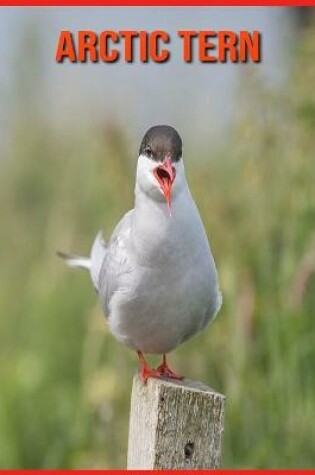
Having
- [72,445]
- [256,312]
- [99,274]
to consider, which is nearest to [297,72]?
[256,312]

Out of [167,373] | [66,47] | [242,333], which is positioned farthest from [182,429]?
[66,47]

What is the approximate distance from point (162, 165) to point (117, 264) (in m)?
0.37

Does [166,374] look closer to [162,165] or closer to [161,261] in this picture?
[161,261]

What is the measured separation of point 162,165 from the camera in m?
3.02

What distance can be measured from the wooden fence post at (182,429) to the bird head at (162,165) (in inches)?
17.8

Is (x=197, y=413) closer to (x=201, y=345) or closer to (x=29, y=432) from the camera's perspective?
(x=201, y=345)

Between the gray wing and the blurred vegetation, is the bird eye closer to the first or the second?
the gray wing

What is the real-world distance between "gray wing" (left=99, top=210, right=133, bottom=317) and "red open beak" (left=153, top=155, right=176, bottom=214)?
23 cm

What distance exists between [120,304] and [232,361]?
151cm

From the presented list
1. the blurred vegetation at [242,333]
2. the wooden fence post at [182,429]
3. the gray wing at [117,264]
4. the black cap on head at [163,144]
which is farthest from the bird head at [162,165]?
the blurred vegetation at [242,333]

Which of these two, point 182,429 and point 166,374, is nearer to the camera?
point 182,429

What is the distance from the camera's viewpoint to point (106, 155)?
181 inches

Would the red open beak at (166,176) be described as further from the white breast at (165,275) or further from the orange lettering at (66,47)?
the orange lettering at (66,47)

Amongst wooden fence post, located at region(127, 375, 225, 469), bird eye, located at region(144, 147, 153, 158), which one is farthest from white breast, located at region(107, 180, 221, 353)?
wooden fence post, located at region(127, 375, 225, 469)
